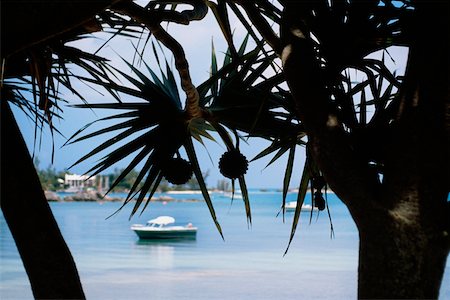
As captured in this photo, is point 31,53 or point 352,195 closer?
point 352,195

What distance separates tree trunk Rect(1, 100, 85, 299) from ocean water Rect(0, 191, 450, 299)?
14.8 meters

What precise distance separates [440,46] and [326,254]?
26376mm

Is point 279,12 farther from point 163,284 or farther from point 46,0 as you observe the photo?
point 163,284

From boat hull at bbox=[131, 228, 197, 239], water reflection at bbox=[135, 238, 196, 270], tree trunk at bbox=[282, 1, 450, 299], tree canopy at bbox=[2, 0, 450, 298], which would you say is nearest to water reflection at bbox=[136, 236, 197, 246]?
water reflection at bbox=[135, 238, 196, 270]

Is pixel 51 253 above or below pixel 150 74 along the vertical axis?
below

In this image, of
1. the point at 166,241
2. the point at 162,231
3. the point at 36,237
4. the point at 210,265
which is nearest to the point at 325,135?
the point at 36,237

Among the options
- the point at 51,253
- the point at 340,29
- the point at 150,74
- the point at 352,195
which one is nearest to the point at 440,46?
the point at 352,195

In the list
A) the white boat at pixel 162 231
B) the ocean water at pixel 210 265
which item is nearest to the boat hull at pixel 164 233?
the white boat at pixel 162 231

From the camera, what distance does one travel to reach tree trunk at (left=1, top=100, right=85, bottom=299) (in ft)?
4.32

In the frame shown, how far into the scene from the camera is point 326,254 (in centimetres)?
2702

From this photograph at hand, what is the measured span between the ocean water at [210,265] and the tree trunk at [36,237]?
1480 centimetres

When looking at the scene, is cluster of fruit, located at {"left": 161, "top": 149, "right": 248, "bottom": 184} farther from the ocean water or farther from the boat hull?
the boat hull

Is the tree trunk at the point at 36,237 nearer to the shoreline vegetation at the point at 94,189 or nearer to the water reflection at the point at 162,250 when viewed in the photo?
the water reflection at the point at 162,250

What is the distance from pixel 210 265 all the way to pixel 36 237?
23.7 meters
